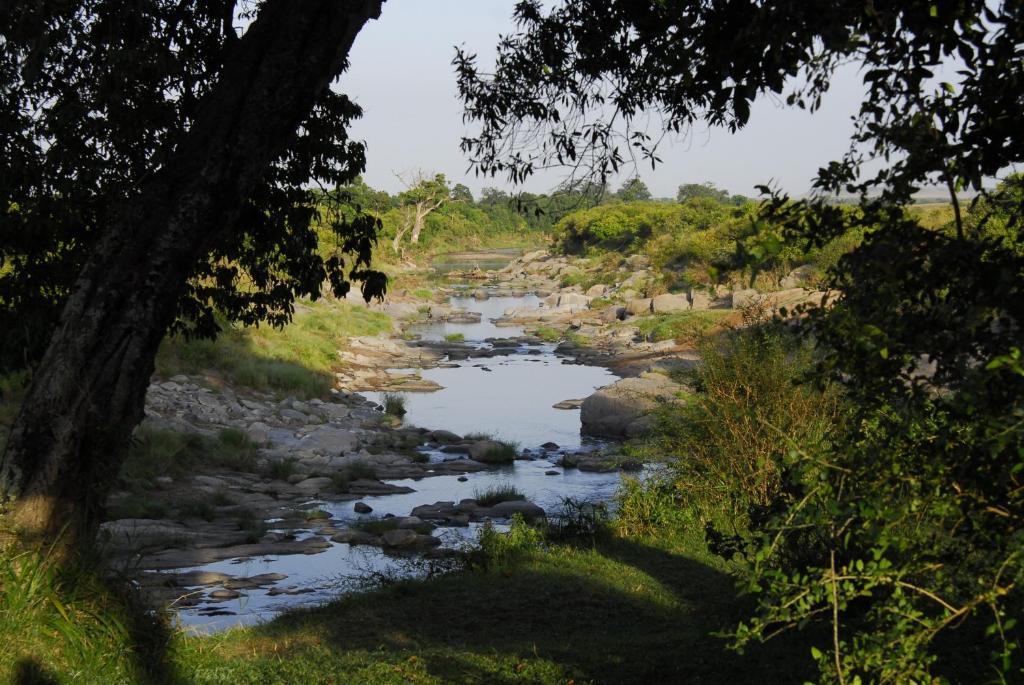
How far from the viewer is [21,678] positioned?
4.71m

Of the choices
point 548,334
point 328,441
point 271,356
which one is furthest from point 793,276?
point 328,441

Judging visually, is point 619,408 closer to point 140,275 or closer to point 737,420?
point 737,420

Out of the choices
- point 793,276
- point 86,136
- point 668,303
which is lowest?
point 668,303

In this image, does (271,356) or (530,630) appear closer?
(530,630)

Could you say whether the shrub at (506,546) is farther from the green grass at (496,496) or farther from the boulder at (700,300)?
the boulder at (700,300)

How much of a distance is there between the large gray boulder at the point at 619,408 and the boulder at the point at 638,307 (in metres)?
19.0

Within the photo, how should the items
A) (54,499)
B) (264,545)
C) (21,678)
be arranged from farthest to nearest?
(264,545), (54,499), (21,678)

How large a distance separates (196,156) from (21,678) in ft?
9.13

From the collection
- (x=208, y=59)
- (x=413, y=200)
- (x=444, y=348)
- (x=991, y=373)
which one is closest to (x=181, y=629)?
(x=208, y=59)

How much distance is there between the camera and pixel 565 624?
27.3 ft

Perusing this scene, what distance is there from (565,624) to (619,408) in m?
14.2

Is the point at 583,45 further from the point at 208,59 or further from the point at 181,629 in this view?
the point at 181,629

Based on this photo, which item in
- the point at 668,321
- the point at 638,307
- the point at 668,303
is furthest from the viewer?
the point at 638,307

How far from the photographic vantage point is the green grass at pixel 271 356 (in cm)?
2377
